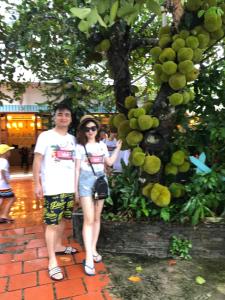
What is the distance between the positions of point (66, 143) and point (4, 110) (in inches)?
387

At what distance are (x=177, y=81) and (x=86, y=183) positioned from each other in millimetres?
1408

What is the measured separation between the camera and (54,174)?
3.09 metres

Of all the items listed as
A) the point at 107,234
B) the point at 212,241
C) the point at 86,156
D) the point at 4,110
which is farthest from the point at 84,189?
the point at 4,110

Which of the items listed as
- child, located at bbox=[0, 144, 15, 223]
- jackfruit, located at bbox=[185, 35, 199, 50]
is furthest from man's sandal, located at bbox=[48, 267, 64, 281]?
jackfruit, located at bbox=[185, 35, 199, 50]

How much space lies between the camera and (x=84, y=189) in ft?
10.6

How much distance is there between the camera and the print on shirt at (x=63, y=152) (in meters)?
3.12

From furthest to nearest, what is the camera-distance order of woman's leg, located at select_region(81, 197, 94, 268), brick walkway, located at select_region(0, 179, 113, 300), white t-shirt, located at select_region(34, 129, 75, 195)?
1. woman's leg, located at select_region(81, 197, 94, 268)
2. white t-shirt, located at select_region(34, 129, 75, 195)
3. brick walkway, located at select_region(0, 179, 113, 300)

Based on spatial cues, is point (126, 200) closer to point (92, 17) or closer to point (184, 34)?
point (184, 34)

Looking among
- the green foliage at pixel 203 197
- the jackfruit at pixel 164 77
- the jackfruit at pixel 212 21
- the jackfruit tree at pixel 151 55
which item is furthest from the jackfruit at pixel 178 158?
the jackfruit at pixel 212 21

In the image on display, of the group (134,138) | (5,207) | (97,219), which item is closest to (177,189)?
(134,138)

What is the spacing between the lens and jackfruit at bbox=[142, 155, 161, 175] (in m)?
3.58

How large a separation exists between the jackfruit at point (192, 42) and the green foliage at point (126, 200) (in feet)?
5.35

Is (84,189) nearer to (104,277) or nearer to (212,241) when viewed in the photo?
(104,277)

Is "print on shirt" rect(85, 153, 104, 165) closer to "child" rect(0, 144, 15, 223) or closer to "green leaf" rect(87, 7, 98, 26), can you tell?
"green leaf" rect(87, 7, 98, 26)
